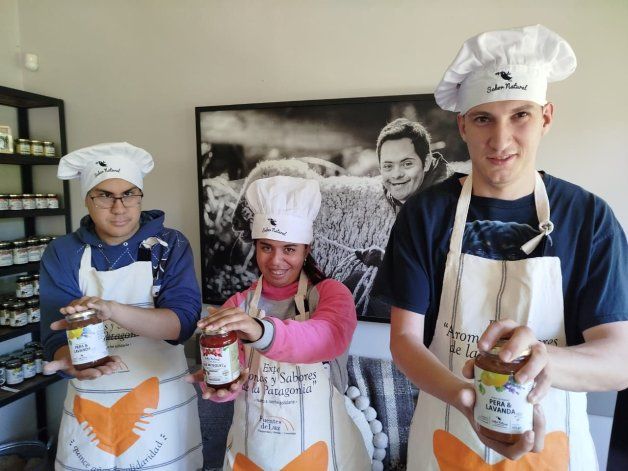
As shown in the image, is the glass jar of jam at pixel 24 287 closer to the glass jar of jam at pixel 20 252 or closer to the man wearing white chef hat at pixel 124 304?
the glass jar of jam at pixel 20 252

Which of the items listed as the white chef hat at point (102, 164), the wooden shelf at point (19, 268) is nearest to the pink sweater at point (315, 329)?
the white chef hat at point (102, 164)

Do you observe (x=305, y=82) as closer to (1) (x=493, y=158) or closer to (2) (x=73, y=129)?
(1) (x=493, y=158)

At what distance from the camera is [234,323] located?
0.88 meters

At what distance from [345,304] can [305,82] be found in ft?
3.36

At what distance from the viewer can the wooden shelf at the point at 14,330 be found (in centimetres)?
185

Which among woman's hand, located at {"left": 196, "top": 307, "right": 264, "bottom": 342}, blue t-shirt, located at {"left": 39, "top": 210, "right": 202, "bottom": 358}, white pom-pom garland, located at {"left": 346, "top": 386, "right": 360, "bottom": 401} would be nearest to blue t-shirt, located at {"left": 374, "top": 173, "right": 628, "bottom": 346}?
woman's hand, located at {"left": 196, "top": 307, "right": 264, "bottom": 342}

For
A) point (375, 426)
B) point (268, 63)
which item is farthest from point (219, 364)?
point (268, 63)

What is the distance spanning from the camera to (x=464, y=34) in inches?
59.4

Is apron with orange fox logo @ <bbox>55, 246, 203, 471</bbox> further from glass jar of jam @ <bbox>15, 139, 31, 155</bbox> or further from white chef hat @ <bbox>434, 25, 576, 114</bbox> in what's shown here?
glass jar of jam @ <bbox>15, 139, 31, 155</bbox>

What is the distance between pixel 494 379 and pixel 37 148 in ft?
7.36

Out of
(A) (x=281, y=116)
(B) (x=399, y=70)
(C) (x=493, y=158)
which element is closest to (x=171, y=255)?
(A) (x=281, y=116)

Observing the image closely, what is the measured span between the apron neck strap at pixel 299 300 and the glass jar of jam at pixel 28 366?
152 centimetres

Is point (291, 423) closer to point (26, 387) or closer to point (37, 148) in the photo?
point (26, 387)

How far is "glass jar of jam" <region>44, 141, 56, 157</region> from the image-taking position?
205cm
